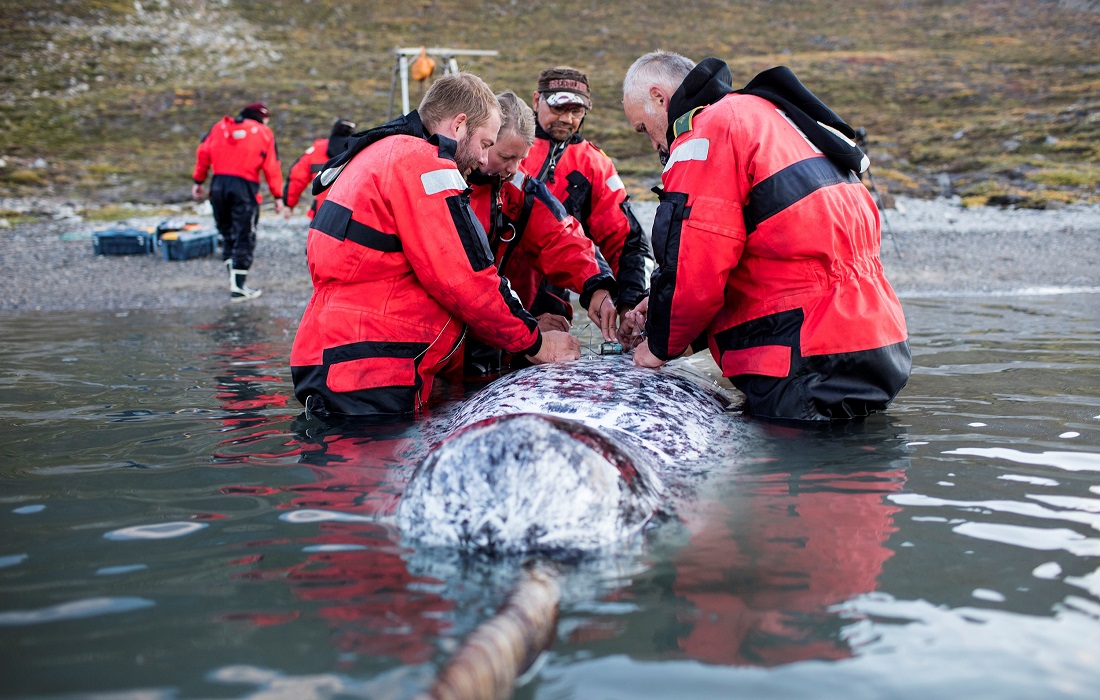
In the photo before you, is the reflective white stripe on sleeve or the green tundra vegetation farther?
the green tundra vegetation

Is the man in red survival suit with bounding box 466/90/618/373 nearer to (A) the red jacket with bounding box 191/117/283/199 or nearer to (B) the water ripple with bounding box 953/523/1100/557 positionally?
(B) the water ripple with bounding box 953/523/1100/557

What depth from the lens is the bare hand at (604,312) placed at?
4973 millimetres

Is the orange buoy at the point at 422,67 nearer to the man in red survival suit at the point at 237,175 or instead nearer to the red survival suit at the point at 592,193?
the man in red survival suit at the point at 237,175

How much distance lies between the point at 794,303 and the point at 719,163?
625 millimetres

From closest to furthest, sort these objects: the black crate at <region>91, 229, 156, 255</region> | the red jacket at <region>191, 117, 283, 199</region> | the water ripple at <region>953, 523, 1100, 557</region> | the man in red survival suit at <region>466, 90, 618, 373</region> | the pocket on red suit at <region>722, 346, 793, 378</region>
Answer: the water ripple at <region>953, 523, 1100, 557</region>
the pocket on red suit at <region>722, 346, 793, 378</region>
the man in red survival suit at <region>466, 90, 618, 373</region>
the red jacket at <region>191, 117, 283, 199</region>
the black crate at <region>91, 229, 156, 255</region>

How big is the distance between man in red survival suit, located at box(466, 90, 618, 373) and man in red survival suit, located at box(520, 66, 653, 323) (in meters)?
0.24

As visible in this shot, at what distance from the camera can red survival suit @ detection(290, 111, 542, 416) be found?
3.91m

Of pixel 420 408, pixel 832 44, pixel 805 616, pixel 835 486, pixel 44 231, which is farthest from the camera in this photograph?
pixel 832 44

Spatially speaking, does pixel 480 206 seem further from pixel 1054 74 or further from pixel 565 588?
pixel 1054 74

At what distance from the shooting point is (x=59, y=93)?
33656 mm

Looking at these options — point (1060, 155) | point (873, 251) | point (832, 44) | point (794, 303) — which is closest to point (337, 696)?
point (794, 303)

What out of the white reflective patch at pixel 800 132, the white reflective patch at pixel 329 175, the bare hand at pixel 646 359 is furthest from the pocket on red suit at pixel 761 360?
the white reflective patch at pixel 329 175

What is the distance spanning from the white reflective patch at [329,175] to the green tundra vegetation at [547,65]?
1366 cm

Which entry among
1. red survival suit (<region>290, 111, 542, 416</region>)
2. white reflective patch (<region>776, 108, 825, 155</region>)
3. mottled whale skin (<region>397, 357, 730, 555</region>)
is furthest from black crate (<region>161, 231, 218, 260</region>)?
mottled whale skin (<region>397, 357, 730, 555</region>)
